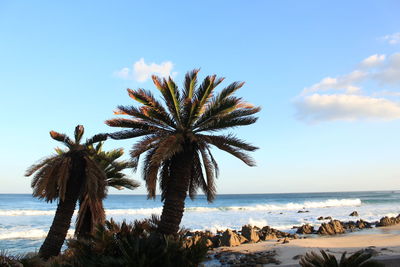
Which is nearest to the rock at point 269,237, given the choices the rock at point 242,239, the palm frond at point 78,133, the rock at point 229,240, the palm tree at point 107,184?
the rock at point 242,239

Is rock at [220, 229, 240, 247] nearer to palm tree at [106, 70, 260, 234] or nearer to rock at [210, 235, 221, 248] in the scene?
rock at [210, 235, 221, 248]

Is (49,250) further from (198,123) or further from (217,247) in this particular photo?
(217,247)

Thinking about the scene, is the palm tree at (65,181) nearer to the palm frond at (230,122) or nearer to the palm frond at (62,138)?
the palm frond at (62,138)

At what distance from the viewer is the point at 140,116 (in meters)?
12.9

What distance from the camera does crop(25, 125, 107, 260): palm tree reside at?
1406cm

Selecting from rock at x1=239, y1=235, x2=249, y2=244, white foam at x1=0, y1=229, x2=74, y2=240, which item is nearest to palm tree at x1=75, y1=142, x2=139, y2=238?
rock at x1=239, y1=235, x2=249, y2=244

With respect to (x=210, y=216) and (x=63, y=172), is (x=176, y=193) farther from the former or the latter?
(x=210, y=216)

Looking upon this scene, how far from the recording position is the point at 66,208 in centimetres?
1482

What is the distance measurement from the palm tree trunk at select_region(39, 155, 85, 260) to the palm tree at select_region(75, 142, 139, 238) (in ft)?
2.44

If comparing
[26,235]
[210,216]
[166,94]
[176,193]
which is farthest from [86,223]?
[210,216]

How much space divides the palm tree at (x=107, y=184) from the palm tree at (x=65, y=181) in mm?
717

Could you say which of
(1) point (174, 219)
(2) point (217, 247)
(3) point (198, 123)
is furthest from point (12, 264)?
(2) point (217, 247)

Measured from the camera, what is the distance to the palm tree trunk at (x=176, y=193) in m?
11.9

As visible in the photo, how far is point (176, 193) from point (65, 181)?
16.8 feet
